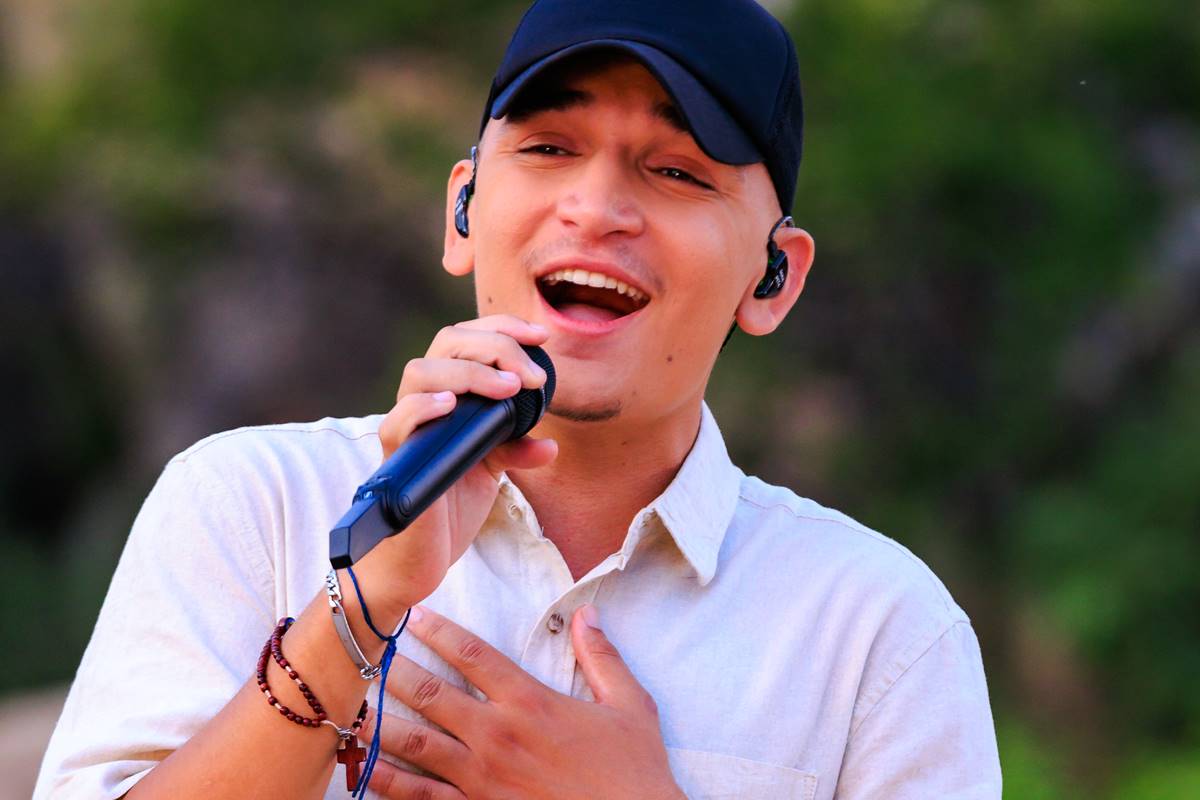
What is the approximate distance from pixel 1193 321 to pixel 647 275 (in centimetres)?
684

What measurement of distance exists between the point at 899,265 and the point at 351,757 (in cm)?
643

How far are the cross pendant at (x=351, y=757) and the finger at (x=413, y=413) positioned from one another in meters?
0.33

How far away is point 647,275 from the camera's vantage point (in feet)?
6.53

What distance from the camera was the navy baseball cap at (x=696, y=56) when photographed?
1.97 meters

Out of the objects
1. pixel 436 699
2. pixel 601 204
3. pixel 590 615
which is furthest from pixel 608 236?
pixel 436 699

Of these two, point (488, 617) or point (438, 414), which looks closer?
point (438, 414)

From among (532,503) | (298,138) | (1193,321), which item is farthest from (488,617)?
(1193,321)

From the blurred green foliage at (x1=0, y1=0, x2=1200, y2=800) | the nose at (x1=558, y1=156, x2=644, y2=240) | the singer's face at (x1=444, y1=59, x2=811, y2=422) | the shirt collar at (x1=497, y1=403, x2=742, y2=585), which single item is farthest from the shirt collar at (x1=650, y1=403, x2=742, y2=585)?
the blurred green foliage at (x1=0, y1=0, x2=1200, y2=800)

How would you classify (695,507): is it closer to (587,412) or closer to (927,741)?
(587,412)

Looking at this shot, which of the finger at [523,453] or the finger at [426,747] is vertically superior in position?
the finger at [523,453]

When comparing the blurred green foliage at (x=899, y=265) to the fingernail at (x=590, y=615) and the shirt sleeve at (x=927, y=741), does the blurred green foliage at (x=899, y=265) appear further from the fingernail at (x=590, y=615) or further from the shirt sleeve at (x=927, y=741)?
the fingernail at (x=590, y=615)

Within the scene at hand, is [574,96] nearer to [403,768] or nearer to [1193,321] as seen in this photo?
[403,768]

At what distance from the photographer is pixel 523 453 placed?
1.68m

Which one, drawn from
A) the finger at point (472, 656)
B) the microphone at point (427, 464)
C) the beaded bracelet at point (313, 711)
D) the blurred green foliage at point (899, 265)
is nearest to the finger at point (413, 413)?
the microphone at point (427, 464)
